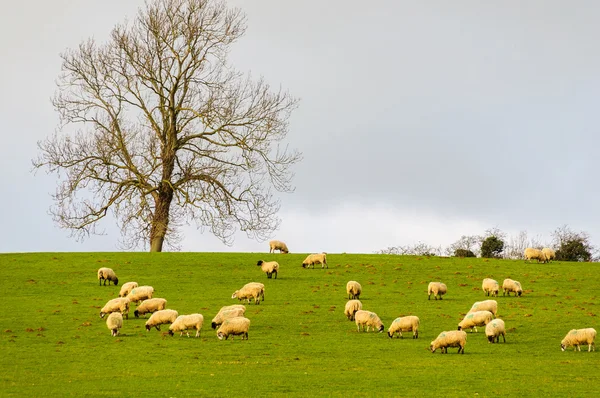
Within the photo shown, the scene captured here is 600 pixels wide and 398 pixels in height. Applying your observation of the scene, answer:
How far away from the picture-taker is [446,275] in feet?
161

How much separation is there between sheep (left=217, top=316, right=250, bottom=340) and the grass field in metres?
0.32

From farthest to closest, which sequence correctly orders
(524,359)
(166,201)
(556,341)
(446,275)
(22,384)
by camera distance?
(166,201)
(446,275)
(556,341)
(524,359)
(22,384)

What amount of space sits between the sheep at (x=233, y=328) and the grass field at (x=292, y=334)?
1.06 ft

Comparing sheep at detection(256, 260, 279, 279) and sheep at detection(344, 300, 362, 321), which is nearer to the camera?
sheep at detection(344, 300, 362, 321)

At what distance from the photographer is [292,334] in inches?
1299

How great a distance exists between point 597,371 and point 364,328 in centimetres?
1012

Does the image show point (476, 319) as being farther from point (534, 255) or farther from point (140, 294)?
A: point (534, 255)

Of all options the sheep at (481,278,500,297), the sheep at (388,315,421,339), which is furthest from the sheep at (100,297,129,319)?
the sheep at (481,278,500,297)

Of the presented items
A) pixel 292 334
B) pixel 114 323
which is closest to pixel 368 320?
pixel 292 334

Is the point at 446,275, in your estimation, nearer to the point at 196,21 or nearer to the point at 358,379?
the point at 358,379

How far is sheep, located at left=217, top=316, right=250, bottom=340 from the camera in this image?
31.6 metres

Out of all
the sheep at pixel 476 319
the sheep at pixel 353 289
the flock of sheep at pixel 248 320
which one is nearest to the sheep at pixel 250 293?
the flock of sheep at pixel 248 320

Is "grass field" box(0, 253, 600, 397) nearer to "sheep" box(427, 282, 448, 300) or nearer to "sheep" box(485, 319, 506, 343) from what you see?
"sheep" box(485, 319, 506, 343)

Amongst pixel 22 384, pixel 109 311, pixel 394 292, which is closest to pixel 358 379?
pixel 22 384
